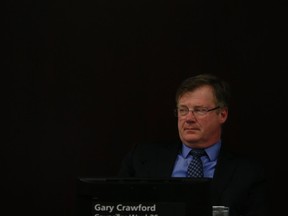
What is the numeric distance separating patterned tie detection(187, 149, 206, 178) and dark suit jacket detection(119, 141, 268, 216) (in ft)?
0.25

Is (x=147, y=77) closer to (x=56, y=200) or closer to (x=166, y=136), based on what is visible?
(x=166, y=136)

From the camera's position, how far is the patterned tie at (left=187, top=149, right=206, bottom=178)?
249cm

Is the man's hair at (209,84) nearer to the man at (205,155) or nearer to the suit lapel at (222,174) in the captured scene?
the man at (205,155)

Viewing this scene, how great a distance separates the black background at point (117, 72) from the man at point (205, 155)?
36cm

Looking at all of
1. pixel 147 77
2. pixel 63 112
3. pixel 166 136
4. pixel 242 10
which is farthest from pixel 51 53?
pixel 242 10

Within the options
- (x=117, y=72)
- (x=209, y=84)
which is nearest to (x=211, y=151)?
(x=209, y=84)

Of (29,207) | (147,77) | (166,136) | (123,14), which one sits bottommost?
(29,207)

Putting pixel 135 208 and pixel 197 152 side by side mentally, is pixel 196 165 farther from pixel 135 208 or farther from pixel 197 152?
pixel 135 208

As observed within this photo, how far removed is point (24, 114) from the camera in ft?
9.71

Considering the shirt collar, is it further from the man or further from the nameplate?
the nameplate

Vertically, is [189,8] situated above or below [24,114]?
above

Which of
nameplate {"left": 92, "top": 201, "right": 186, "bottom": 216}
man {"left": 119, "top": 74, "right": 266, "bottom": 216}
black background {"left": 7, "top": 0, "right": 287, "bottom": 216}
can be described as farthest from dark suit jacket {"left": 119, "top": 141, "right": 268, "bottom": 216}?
nameplate {"left": 92, "top": 201, "right": 186, "bottom": 216}

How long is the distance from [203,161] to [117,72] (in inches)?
28.1

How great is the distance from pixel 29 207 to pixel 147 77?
950 mm
